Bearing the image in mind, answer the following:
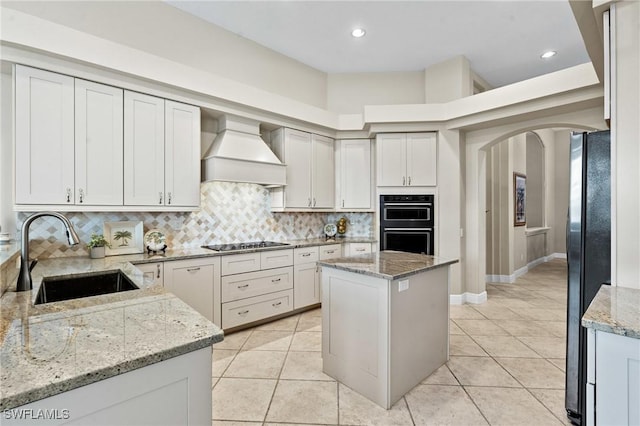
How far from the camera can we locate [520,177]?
6488mm

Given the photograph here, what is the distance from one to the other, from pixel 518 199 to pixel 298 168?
493cm

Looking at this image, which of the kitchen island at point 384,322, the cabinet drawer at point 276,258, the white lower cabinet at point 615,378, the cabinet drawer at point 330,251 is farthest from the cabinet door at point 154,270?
the white lower cabinet at point 615,378

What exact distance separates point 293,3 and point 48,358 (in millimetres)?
3636

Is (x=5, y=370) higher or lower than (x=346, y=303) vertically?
higher

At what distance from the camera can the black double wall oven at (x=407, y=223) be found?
437 cm

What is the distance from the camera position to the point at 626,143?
1561mm

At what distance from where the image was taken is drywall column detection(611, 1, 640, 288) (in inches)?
60.3

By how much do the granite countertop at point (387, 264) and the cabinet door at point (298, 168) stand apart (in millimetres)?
1732

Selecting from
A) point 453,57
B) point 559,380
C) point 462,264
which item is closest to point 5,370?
point 559,380

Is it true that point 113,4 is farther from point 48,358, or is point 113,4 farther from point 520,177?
point 520,177

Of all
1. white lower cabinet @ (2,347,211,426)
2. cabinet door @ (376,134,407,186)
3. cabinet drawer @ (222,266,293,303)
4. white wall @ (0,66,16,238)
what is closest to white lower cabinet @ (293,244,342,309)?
cabinet drawer @ (222,266,293,303)

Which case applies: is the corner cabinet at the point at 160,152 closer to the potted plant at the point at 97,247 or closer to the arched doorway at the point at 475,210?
the potted plant at the point at 97,247

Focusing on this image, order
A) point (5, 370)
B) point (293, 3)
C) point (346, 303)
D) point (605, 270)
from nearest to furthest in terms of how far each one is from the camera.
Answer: point (5, 370)
point (605, 270)
point (346, 303)
point (293, 3)

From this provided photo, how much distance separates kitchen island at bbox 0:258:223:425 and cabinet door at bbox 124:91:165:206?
5.93 ft
